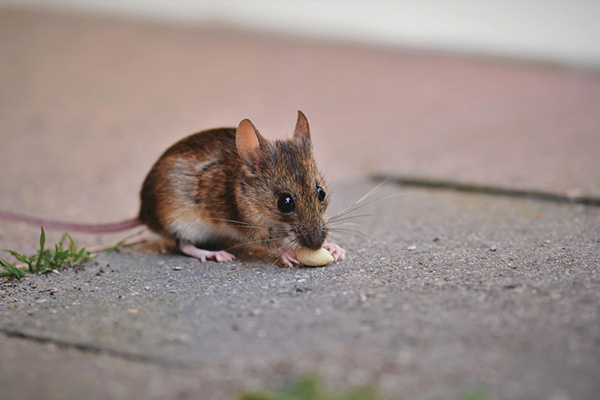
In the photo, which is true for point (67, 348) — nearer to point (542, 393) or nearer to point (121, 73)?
point (542, 393)

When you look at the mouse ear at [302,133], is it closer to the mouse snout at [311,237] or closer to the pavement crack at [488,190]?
the mouse snout at [311,237]

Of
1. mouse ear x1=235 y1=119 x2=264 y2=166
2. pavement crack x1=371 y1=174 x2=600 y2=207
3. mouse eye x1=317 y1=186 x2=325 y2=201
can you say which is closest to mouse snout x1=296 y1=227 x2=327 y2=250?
mouse eye x1=317 y1=186 x2=325 y2=201

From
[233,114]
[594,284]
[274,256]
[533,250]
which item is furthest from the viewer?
[233,114]

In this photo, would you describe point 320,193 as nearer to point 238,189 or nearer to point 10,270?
point 238,189

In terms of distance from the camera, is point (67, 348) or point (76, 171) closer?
point (67, 348)

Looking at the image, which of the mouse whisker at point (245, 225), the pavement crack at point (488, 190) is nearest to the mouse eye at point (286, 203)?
the mouse whisker at point (245, 225)

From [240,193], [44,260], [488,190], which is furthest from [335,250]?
[488,190]

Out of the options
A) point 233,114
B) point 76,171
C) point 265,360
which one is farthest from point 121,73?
point 265,360
